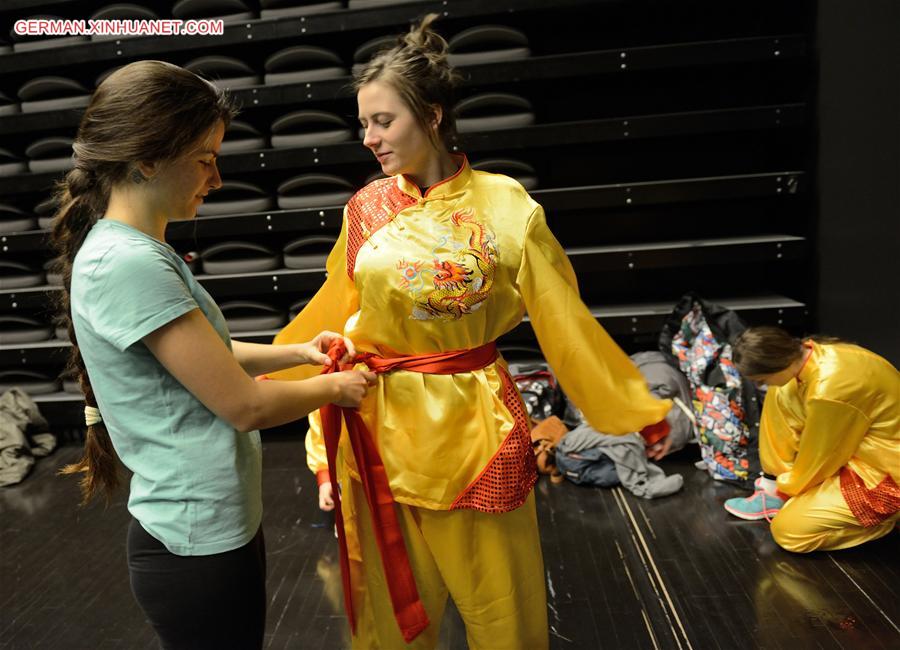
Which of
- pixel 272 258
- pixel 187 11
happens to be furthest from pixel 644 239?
pixel 187 11

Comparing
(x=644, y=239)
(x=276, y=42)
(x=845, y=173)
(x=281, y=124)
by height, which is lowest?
(x=644, y=239)

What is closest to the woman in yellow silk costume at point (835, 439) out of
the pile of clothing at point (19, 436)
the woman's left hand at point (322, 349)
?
the woman's left hand at point (322, 349)

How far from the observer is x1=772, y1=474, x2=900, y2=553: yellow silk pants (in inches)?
105

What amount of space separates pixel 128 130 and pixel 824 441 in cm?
248

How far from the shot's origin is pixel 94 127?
104 centimetres

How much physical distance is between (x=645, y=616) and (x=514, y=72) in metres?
2.66

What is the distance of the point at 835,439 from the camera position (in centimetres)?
266

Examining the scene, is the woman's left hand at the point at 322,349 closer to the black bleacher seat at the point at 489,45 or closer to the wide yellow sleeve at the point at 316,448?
the wide yellow sleeve at the point at 316,448

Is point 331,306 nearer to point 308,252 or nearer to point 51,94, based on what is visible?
point 308,252

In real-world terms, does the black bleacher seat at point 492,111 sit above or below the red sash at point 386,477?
above

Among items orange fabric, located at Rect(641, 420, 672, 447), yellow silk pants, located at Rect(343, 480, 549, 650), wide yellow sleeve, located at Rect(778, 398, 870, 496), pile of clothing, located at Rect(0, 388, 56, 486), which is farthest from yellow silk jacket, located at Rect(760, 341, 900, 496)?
pile of clothing, located at Rect(0, 388, 56, 486)

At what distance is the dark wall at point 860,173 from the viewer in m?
3.03

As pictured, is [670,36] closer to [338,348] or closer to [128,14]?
[128,14]

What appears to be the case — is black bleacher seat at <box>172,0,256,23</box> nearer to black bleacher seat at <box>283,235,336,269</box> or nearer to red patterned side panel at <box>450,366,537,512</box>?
black bleacher seat at <box>283,235,336,269</box>
